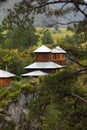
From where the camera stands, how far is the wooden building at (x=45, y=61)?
4634 centimetres

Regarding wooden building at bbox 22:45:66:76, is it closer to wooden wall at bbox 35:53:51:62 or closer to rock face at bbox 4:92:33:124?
wooden wall at bbox 35:53:51:62

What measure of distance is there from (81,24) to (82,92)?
118 inches

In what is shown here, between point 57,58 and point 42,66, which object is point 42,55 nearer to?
point 42,66

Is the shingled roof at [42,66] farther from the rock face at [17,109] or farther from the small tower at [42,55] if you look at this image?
the rock face at [17,109]

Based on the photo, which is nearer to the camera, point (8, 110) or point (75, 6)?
point (75, 6)

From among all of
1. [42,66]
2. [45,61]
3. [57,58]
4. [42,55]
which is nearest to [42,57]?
[42,55]

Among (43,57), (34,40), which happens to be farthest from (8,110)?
(34,40)

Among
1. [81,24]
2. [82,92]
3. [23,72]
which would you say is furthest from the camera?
[23,72]

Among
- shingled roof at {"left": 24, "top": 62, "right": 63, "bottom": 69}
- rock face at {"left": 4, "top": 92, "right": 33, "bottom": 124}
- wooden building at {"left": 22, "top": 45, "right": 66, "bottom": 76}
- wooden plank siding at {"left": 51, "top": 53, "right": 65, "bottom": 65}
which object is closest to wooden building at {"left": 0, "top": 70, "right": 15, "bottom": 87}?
wooden building at {"left": 22, "top": 45, "right": 66, "bottom": 76}

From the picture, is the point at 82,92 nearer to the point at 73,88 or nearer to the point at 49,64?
the point at 73,88

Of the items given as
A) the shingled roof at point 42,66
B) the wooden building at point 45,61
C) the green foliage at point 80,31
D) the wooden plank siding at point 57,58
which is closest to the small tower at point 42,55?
the wooden building at point 45,61

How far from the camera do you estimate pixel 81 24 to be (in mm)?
16328

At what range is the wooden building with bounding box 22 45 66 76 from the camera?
46.3 m

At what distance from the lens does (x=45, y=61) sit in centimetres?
4934
